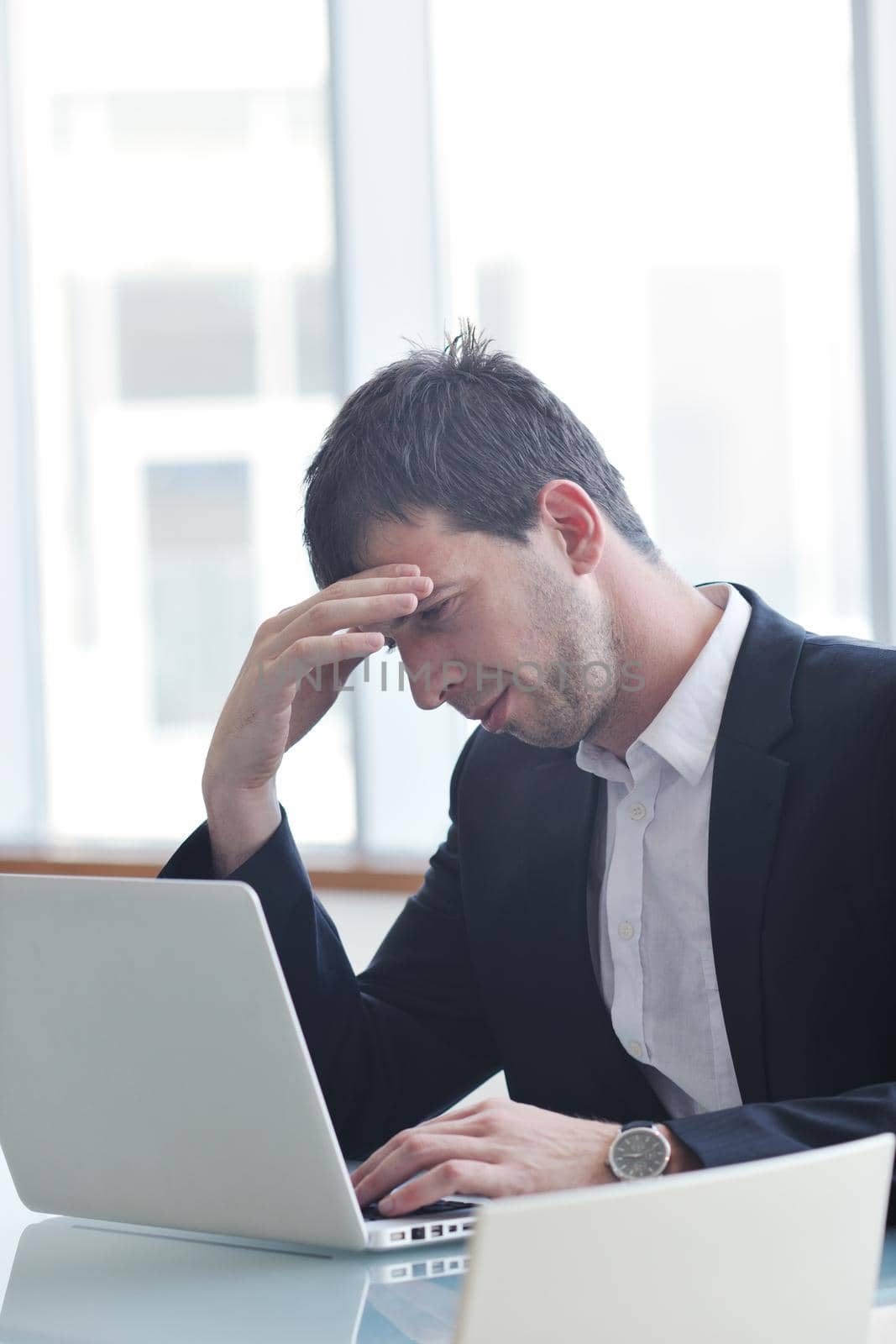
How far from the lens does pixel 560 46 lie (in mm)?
2756

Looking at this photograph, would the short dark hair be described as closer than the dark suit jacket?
No

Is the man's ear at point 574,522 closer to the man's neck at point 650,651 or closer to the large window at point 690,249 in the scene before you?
the man's neck at point 650,651

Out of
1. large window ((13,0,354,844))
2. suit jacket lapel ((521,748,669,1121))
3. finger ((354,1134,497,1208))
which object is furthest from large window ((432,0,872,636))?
finger ((354,1134,497,1208))

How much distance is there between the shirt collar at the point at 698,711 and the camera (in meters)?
1.38

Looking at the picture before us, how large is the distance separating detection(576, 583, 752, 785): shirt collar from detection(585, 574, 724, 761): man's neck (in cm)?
2

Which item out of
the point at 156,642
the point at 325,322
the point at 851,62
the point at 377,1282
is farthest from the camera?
the point at 156,642

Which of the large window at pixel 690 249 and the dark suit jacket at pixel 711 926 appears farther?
the large window at pixel 690 249

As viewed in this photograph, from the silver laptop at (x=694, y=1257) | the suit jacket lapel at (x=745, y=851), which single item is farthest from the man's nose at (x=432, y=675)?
the silver laptop at (x=694, y=1257)

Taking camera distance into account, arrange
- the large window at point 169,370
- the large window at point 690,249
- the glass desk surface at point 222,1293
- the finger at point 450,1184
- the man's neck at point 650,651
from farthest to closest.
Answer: the large window at point 169,370
the large window at point 690,249
the man's neck at point 650,651
the finger at point 450,1184
the glass desk surface at point 222,1293

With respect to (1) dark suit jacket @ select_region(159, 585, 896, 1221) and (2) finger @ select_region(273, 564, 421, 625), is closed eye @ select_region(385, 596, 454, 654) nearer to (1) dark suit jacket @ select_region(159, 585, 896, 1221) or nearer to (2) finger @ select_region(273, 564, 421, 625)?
(2) finger @ select_region(273, 564, 421, 625)

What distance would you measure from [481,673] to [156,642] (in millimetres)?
1971

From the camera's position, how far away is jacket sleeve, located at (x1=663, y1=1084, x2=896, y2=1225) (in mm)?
1025

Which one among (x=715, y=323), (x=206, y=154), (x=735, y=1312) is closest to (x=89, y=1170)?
(x=735, y=1312)

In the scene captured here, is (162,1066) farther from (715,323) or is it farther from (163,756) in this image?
(163,756)
